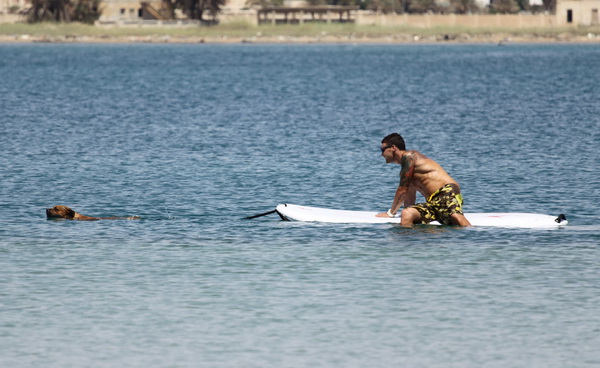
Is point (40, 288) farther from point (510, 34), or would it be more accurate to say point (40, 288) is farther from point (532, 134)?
point (510, 34)

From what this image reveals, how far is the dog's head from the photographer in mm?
21094

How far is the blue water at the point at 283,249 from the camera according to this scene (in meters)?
12.6

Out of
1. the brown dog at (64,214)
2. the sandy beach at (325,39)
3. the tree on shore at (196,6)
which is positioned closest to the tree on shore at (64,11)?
the sandy beach at (325,39)

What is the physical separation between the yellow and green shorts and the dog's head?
256 inches

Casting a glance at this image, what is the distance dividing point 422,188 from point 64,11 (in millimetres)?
174187

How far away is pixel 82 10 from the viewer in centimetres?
19025

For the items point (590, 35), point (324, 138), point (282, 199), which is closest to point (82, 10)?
point (590, 35)

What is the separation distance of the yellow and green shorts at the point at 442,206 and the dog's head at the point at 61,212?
6.49 meters

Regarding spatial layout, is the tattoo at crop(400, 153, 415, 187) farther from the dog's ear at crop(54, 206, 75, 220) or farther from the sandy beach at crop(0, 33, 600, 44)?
the sandy beach at crop(0, 33, 600, 44)

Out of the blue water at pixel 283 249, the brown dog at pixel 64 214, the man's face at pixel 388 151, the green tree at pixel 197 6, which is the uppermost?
the green tree at pixel 197 6

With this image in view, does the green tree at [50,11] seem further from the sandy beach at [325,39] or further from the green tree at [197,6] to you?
the green tree at [197,6]

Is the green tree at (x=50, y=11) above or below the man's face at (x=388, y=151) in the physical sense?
above

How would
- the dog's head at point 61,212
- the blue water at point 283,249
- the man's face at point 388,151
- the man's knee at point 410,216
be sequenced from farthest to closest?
the dog's head at point 61,212 → the man's knee at point 410,216 → the man's face at point 388,151 → the blue water at point 283,249

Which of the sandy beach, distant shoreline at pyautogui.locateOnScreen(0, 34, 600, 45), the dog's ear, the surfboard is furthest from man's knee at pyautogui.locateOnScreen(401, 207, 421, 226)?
the sandy beach
